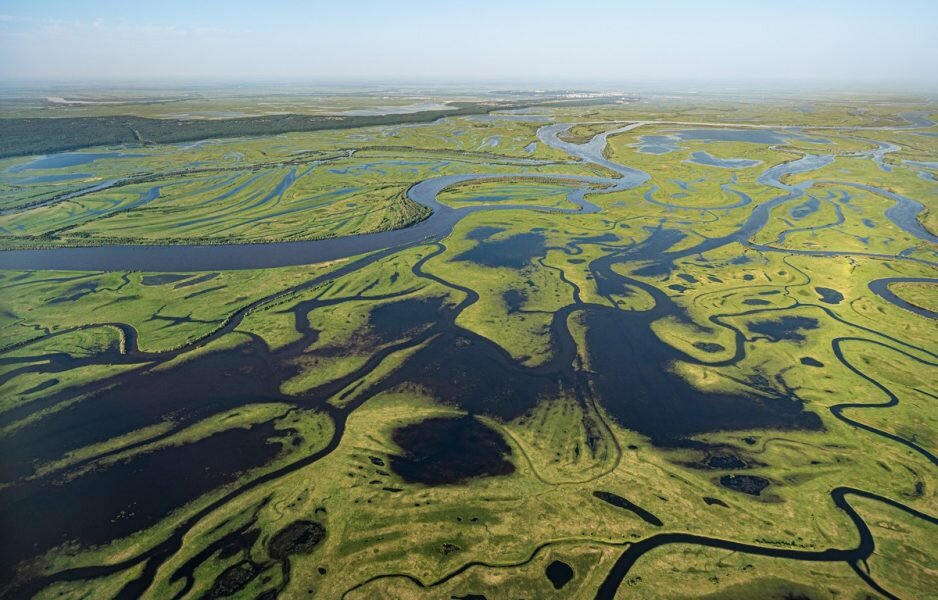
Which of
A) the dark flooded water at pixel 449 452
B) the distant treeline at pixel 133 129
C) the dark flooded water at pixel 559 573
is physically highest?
the distant treeline at pixel 133 129

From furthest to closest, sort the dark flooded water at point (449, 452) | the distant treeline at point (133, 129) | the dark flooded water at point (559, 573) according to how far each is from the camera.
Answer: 1. the distant treeline at point (133, 129)
2. the dark flooded water at point (449, 452)
3. the dark flooded water at point (559, 573)

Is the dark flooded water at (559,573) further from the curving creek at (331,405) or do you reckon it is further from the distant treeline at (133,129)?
the distant treeline at (133,129)

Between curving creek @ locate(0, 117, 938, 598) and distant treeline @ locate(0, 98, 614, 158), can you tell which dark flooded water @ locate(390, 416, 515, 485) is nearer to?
curving creek @ locate(0, 117, 938, 598)

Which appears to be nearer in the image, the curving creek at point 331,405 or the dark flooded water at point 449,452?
the curving creek at point 331,405

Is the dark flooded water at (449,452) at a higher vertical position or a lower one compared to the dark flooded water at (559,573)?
higher

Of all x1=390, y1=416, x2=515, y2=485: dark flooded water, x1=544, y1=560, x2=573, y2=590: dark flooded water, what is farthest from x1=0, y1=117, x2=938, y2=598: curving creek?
x1=544, y1=560, x2=573, y2=590: dark flooded water

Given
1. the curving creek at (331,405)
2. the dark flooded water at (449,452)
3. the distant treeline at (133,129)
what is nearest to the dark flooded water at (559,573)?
the curving creek at (331,405)
